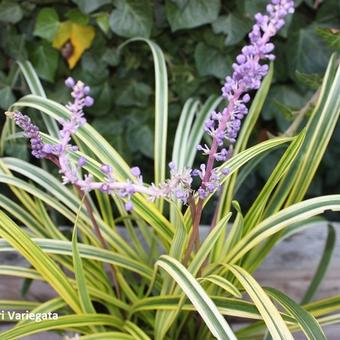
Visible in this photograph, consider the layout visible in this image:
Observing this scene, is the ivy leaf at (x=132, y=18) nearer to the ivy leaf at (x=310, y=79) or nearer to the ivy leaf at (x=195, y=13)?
the ivy leaf at (x=195, y=13)

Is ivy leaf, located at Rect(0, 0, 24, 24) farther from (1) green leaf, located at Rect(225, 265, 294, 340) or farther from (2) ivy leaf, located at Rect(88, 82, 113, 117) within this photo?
(1) green leaf, located at Rect(225, 265, 294, 340)

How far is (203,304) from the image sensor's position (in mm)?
794

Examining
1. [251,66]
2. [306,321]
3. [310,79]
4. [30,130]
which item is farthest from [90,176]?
[310,79]

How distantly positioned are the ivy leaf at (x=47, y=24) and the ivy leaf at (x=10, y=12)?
0.05 m

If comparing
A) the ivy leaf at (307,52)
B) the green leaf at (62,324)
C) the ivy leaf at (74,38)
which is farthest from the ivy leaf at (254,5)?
the green leaf at (62,324)

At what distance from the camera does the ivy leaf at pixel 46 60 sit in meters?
1.35

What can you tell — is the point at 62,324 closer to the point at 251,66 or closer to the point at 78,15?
the point at 251,66

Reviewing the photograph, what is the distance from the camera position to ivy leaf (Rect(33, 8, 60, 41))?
4.30ft

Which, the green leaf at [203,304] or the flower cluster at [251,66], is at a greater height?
the flower cluster at [251,66]

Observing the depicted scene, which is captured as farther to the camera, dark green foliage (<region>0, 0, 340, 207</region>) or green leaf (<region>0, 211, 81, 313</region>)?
dark green foliage (<region>0, 0, 340, 207</region>)

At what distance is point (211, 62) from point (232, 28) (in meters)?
0.10

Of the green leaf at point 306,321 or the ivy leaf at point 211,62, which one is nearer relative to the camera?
the green leaf at point 306,321

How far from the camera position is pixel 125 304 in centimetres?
107

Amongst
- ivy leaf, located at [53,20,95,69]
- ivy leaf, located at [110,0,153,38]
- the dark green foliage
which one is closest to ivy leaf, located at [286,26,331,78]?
the dark green foliage
